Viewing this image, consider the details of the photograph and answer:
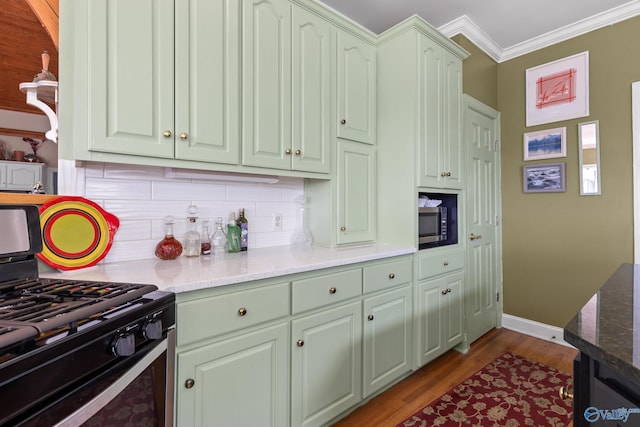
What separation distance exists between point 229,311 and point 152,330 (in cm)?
36

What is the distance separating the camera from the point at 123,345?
74 centimetres

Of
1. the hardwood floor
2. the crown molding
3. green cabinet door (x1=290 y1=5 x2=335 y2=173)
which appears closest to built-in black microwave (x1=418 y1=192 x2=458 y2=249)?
green cabinet door (x1=290 y1=5 x2=335 y2=173)

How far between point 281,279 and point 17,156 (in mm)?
1176

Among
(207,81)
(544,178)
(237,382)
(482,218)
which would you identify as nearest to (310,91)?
(207,81)

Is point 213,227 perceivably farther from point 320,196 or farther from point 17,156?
point 17,156

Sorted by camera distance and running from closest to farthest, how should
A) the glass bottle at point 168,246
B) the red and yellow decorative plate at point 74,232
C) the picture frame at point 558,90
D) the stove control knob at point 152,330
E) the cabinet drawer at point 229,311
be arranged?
1. the stove control knob at point 152,330
2. the cabinet drawer at point 229,311
3. the red and yellow decorative plate at point 74,232
4. the glass bottle at point 168,246
5. the picture frame at point 558,90

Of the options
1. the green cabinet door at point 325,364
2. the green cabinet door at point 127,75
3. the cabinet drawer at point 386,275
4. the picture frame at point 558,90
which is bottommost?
the green cabinet door at point 325,364

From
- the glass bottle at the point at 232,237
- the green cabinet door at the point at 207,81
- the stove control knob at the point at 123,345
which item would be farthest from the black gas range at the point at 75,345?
the glass bottle at the point at 232,237

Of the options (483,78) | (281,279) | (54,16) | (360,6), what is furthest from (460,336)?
(54,16)

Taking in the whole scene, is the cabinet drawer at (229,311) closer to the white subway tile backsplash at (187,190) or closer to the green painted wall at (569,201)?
the white subway tile backsplash at (187,190)

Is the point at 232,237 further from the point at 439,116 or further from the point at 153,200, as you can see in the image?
the point at 439,116

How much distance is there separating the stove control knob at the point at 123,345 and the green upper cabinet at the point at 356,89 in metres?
1.60

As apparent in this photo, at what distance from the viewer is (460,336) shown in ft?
7.85

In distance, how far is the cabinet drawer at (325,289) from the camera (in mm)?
1407
